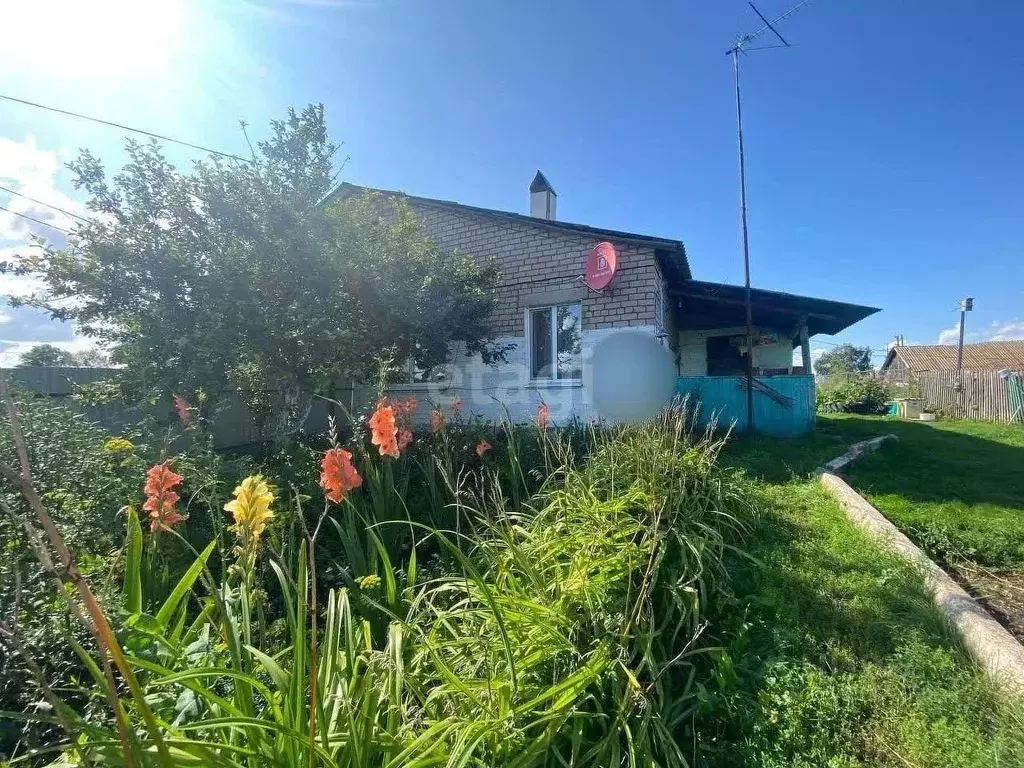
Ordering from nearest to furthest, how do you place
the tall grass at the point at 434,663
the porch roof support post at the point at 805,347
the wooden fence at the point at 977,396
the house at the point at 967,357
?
the tall grass at the point at 434,663, the porch roof support post at the point at 805,347, the wooden fence at the point at 977,396, the house at the point at 967,357

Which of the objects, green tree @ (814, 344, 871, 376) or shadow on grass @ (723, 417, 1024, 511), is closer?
shadow on grass @ (723, 417, 1024, 511)

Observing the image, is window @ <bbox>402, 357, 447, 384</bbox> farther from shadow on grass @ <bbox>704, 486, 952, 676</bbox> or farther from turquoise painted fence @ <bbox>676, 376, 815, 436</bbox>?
shadow on grass @ <bbox>704, 486, 952, 676</bbox>

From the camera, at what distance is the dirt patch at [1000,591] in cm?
253

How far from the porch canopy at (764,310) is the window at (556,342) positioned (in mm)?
2970

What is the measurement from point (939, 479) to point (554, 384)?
5.17m

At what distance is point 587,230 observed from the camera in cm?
780

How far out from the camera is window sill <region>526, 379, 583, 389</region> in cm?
791

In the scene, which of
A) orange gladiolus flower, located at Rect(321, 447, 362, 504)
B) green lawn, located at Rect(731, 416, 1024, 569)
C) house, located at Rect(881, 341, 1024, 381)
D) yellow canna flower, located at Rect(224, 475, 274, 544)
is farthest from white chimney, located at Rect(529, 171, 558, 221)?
house, located at Rect(881, 341, 1024, 381)

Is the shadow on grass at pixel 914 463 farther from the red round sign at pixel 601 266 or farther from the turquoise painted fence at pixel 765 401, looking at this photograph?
the red round sign at pixel 601 266

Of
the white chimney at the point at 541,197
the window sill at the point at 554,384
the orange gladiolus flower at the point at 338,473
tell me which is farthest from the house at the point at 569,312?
the orange gladiolus flower at the point at 338,473

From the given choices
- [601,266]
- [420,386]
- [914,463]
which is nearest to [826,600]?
[914,463]

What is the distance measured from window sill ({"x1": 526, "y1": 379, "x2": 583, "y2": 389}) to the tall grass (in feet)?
16.1

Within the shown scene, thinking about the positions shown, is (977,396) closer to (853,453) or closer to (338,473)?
(853,453)

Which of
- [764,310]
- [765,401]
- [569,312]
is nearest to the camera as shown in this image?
[569,312]
